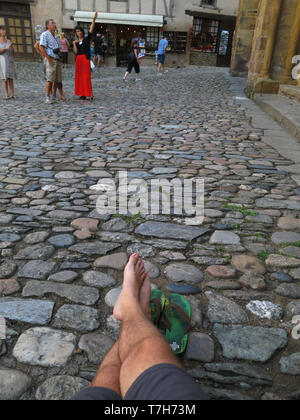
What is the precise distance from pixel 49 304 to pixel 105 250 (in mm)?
611

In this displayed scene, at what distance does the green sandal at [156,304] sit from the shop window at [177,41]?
24.2 metres

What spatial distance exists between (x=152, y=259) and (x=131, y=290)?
1.78ft

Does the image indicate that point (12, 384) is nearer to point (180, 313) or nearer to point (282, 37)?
point (180, 313)

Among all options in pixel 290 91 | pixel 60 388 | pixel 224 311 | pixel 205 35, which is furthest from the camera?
pixel 205 35

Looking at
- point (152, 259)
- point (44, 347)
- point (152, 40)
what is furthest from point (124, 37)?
point (44, 347)

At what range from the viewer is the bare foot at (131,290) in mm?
1573

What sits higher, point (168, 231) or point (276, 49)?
point (276, 49)

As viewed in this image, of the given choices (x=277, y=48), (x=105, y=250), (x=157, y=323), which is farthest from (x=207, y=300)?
(x=277, y=48)

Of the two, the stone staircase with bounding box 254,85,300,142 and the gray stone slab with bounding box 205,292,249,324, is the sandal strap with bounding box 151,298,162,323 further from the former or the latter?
the stone staircase with bounding box 254,85,300,142

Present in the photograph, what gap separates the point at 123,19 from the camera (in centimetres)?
2131

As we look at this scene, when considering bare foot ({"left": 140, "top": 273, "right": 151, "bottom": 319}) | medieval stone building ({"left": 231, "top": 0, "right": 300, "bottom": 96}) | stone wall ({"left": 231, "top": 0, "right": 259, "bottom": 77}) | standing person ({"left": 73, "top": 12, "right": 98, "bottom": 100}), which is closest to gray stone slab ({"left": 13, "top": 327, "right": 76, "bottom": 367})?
bare foot ({"left": 140, "top": 273, "right": 151, "bottom": 319})

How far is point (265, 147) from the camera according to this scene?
4.95m

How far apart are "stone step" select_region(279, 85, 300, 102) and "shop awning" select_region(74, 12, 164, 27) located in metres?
16.0

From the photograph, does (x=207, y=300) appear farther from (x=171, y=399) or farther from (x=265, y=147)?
(x=265, y=147)
